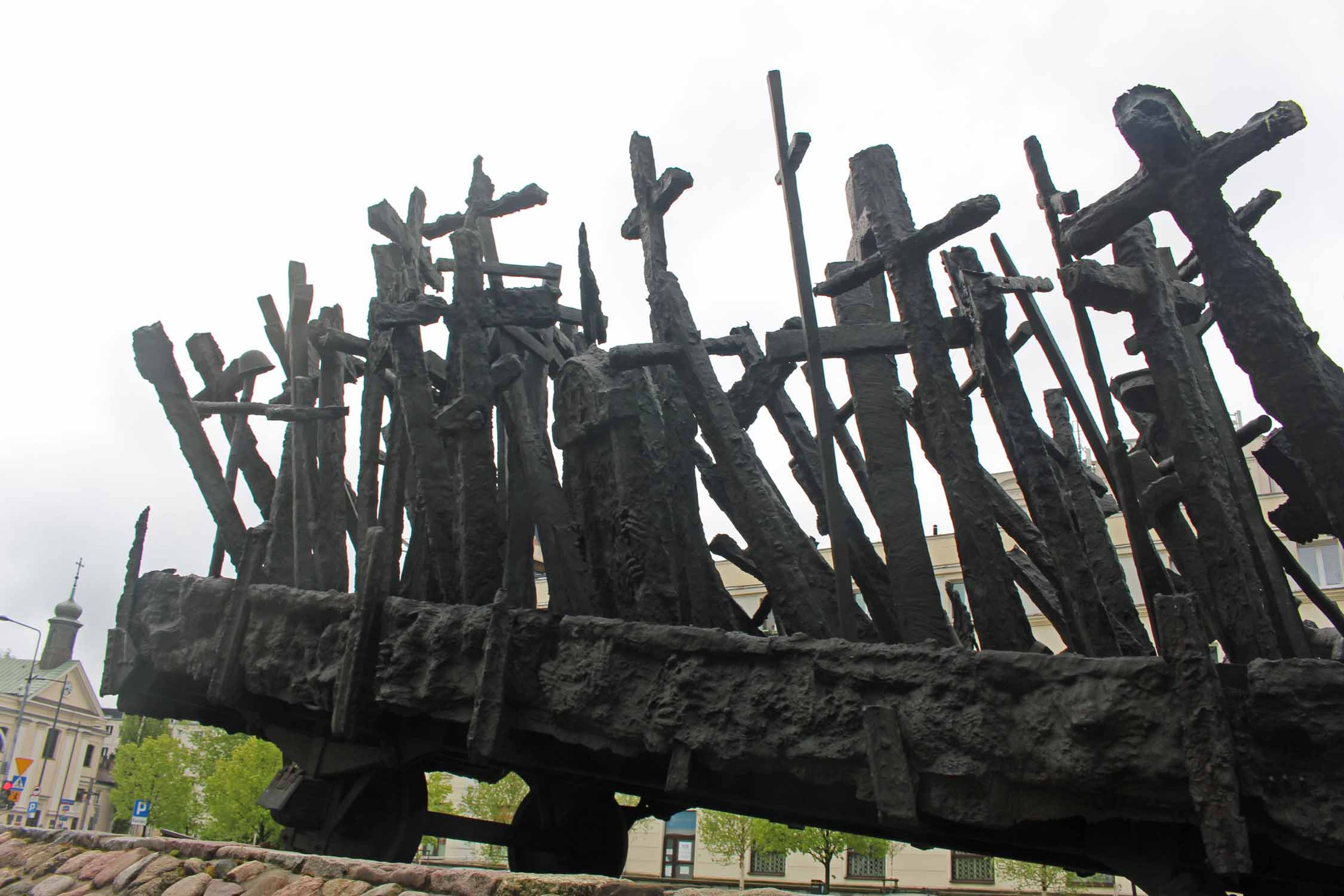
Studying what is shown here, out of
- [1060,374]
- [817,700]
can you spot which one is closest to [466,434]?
[817,700]

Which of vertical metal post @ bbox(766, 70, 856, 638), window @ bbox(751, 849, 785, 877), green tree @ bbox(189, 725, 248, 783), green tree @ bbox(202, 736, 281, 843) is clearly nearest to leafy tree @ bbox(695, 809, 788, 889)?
window @ bbox(751, 849, 785, 877)

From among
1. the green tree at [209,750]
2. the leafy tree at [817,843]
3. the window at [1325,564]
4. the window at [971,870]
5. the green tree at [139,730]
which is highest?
the window at [1325,564]

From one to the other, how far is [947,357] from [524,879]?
259cm

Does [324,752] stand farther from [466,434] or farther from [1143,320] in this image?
[1143,320]

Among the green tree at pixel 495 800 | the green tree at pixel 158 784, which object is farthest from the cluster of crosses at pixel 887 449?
the green tree at pixel 158 784

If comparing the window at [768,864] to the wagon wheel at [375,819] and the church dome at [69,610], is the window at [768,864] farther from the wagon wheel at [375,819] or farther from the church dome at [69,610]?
the church dome at [69,610]

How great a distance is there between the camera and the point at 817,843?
22.9 m

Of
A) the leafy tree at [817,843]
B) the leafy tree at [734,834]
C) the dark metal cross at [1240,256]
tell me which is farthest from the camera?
the leafy tree at [734,834]

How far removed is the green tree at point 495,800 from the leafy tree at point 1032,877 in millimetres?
11800

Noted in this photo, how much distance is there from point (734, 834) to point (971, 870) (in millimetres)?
5815

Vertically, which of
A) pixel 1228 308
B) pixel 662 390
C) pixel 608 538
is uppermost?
pixel 662 390

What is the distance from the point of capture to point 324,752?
552 centimetres

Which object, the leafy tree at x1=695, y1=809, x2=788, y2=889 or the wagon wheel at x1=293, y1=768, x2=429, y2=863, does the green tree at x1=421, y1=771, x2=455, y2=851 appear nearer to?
the leafy tree at x1=695, y1=809, x2=788, y2=889

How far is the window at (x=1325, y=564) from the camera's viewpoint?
21.5 meters
